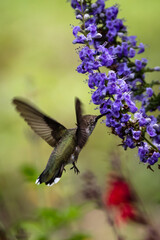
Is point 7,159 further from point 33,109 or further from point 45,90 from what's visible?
point 33,109

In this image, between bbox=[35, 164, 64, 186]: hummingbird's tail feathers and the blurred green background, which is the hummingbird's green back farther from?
the blurred green background

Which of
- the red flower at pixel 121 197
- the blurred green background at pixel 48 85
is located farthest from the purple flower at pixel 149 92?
the blurred green background at pixel 48 85

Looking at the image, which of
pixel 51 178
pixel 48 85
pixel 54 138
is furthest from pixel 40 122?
pixel 48 85

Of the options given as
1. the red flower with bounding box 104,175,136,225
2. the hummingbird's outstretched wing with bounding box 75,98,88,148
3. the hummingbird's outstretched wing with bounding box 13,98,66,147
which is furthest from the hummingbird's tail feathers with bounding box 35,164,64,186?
the red flower with bounding box 104,175,136,225

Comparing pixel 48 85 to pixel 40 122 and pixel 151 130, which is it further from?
pixel 151 130

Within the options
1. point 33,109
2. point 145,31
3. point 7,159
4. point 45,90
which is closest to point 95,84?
point 33,109

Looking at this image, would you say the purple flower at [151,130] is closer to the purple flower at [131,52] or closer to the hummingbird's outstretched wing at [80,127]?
the hummingbird's outstretched wing at [80,127]
